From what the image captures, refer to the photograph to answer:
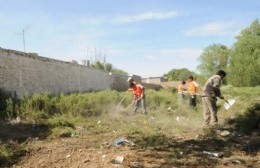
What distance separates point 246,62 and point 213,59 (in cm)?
1661

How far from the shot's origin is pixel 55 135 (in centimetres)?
918

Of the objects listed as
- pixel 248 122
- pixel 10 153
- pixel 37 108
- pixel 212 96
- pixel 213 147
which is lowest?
pixel 213 147

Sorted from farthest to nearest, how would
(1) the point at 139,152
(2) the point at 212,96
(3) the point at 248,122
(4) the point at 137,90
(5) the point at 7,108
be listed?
(4) the point at 137,90
(5) the point at 7,108
(2) the point at 212,96
(3) the point at 248,122
(1) the point at 139,152

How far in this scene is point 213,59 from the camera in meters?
61.6

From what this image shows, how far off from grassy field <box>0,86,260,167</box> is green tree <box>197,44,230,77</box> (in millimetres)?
45829

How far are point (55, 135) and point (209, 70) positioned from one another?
54032 mm

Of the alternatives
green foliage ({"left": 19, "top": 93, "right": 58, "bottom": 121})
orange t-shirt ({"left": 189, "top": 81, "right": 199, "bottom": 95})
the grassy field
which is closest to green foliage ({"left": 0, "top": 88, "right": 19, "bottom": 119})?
the grassy field

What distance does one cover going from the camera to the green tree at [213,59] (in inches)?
2406

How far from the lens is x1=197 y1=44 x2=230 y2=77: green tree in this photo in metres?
61.1

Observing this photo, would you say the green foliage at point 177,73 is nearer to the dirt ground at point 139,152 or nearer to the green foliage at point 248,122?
the green foliage at point 248,122

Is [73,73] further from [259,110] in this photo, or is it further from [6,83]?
[259,110]

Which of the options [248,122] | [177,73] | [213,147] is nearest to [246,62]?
[177,73]

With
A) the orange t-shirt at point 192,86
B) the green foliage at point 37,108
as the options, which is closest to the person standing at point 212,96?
the orange t-shirt at point 192,86

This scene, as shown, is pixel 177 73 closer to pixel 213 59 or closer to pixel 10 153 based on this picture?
pixel 213 59
